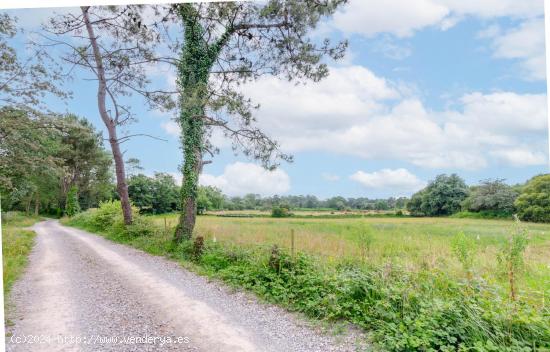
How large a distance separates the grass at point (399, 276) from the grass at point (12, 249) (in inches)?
110

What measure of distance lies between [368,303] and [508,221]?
2.24 meters

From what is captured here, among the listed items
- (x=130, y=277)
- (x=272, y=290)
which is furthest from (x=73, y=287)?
(x=272, y=290)

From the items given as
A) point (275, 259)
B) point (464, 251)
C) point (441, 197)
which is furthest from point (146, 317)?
point (441, 197)

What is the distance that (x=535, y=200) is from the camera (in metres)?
4.03

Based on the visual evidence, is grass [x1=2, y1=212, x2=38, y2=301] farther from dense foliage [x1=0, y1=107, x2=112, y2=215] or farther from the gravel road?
dense foliage [x1=0, y1=107, x2=112, y2=215]

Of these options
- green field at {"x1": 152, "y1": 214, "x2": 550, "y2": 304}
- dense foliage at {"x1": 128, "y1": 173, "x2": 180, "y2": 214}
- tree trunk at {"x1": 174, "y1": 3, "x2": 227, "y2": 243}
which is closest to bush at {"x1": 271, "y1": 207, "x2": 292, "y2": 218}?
green field at {"x1": 152, "y1": 214, "x2": 550, "y2": 304}

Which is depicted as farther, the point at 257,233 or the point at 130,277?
the point at 257,233

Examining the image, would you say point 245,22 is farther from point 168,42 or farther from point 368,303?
point 368,303

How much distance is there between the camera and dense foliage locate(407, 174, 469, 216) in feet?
15.3

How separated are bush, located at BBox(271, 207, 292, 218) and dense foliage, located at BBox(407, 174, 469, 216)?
210 cm

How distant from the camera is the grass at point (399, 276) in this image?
2.91 metres

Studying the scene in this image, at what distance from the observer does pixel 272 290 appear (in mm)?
4598

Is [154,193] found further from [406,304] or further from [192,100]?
[406,304]

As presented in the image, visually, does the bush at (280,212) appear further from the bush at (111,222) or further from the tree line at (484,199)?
the bush at (111,222)
